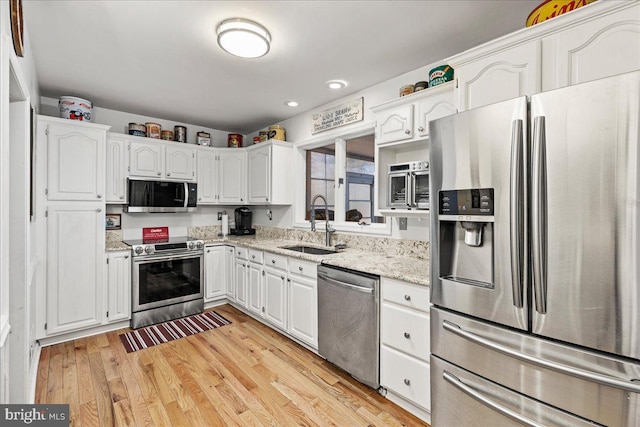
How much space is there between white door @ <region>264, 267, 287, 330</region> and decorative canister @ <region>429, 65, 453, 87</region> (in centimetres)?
210

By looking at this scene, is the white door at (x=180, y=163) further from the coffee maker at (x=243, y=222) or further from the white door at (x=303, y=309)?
the white door at (x=303, y=309)

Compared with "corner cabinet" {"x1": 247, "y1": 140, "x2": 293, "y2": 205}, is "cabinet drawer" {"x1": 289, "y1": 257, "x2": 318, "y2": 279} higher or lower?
lower

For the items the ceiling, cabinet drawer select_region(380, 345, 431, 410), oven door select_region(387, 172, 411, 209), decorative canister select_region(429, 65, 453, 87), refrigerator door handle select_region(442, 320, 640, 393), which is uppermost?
the ceiling

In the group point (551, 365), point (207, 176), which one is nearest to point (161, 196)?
point (207, 176)

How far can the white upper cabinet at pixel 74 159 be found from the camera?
9.40 ft

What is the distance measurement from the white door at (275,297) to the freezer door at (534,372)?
1629mm

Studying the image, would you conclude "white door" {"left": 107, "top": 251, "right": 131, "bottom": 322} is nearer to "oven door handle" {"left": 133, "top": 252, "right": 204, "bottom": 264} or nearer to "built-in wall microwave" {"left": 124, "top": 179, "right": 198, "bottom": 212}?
"oven door handle" {"left": 133, "top": 252, "right": 204, "bottom": 264}

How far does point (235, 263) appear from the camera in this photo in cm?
385

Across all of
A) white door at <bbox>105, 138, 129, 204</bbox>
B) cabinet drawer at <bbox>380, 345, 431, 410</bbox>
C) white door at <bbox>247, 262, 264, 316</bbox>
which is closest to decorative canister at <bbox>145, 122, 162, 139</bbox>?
white door at <bbox>105, 138, 129, 204</bbox>

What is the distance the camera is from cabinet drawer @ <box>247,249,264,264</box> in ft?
11.0

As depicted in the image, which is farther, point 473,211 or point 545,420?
point 473,211

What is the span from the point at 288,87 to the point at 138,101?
1802 millimetres

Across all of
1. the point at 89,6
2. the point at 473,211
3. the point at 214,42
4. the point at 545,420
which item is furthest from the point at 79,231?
the point at 545,420

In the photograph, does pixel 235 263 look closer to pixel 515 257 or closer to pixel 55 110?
pixel 55 110
